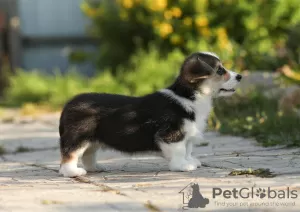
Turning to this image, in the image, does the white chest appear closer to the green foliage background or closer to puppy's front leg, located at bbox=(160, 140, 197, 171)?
puppy's front leg, located at bbox=(160, 140, 197, 171)

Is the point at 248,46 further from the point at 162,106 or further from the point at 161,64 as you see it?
the point at 162,106

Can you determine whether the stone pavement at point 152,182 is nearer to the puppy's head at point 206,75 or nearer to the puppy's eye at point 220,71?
the puppy's head at point 206,75

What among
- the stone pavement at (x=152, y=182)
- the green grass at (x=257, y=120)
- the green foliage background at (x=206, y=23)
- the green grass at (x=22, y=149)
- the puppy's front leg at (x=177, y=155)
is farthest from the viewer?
the green foliage background at (x=206, y=23)

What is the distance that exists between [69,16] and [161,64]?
3792mm

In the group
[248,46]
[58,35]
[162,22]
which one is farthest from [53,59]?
[248,46]

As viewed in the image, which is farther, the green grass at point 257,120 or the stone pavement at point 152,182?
the green grass at point 257,120

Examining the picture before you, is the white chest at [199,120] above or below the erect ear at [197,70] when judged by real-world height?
below

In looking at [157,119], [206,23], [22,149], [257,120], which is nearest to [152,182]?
[157,119]

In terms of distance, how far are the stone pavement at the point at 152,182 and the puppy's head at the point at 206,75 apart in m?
0.61

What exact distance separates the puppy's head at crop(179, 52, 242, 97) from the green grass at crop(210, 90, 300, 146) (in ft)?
3.70

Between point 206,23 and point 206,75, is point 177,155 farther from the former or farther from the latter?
point 206,23

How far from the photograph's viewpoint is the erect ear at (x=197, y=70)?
16.6ft

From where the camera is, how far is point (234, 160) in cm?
540

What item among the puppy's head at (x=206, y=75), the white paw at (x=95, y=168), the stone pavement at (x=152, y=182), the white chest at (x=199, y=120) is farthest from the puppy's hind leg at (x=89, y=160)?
the puppy's head at (x=206, y=75)
